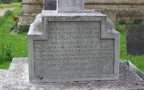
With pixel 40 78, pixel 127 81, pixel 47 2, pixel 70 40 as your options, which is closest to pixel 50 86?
pixel 40 78

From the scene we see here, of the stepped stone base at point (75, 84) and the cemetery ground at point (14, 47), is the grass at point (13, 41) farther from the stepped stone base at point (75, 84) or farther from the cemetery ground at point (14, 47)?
the stepped stone base at point (75, 84)

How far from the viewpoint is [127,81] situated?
31.7ft

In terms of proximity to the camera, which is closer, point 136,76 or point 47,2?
point 136,76

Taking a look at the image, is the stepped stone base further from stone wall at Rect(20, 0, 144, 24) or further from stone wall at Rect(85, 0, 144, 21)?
stone wall at Rect(85, 0, 144, 21)

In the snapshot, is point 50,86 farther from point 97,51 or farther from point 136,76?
point 136,76

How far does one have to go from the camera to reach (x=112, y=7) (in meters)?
25.4

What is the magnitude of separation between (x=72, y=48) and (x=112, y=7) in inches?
632

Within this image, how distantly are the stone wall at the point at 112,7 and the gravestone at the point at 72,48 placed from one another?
14.5m

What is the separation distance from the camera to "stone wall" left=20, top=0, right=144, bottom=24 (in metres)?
24.6

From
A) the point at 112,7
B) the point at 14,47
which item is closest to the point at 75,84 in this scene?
the point at 14,47

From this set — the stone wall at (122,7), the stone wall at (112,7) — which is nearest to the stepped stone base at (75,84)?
the stone wall at (112,7)

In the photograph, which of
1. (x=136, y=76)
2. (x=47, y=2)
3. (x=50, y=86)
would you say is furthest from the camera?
(x=47, y=2)

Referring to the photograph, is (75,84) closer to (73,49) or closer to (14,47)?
(73,49)

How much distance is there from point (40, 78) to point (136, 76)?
85.8 inches
